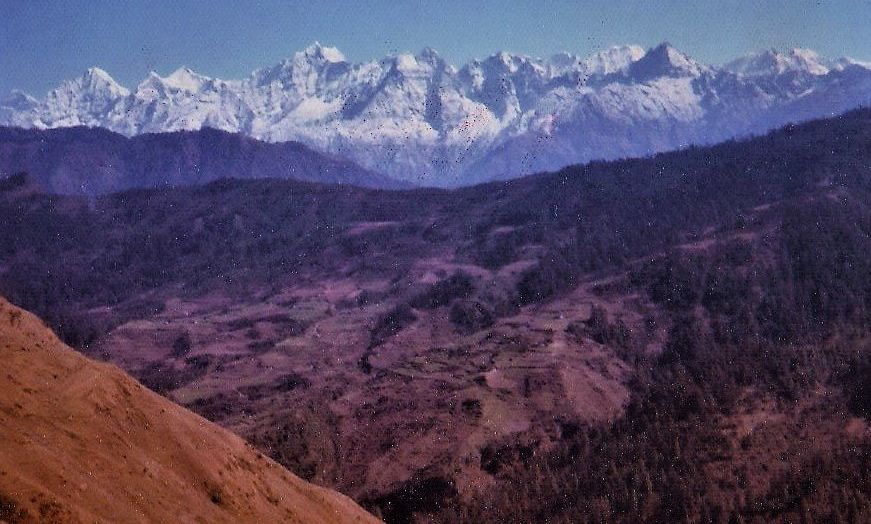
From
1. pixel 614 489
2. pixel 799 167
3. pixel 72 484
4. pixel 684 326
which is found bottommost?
pixel 614 489

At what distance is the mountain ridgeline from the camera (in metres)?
30.6

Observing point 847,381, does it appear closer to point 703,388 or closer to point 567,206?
point 703,388

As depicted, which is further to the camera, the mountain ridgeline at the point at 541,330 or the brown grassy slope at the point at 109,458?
the mountain ridgeline at the point at 541,330

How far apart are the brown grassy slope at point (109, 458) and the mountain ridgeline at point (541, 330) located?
14048 millimetres

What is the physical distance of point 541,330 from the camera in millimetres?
47719

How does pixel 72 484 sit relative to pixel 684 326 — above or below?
above

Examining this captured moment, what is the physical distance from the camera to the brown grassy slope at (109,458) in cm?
1093

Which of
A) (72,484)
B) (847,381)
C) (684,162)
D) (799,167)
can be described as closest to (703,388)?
(847,381)

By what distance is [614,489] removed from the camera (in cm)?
2922

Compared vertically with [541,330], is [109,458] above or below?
above

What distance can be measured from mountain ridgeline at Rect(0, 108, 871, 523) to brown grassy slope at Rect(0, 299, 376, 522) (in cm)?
1405

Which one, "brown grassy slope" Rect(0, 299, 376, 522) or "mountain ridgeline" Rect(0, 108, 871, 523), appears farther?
"mountain ridgeline" Rect(0, 108, 871, 523)

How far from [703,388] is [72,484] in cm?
3214

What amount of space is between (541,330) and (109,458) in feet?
121
